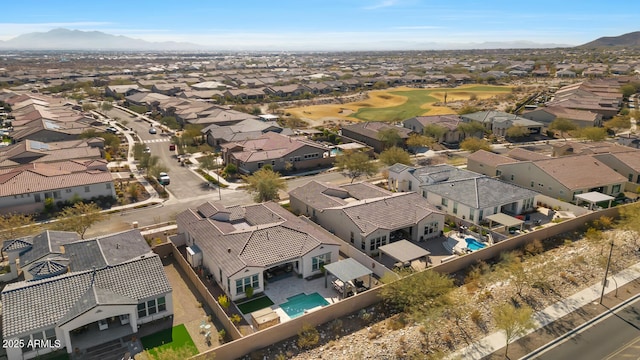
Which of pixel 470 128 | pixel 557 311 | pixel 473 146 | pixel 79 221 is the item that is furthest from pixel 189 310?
pixel 470 128

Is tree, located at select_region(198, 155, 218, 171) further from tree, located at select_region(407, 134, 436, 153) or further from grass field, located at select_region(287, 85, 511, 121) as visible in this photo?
grass field, located at select_region(287, 85, 511, 121)

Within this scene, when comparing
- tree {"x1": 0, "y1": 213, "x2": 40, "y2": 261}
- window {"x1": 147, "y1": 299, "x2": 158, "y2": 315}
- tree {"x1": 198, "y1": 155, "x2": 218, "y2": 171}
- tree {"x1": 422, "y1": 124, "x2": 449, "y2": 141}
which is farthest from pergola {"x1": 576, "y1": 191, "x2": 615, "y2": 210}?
tree {"x1": 0, "y1": 213, "x2": 40, "y2": 261}

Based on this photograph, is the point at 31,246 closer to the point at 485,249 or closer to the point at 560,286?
the point at 485,249

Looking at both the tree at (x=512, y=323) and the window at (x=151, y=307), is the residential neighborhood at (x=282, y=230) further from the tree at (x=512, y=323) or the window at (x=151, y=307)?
the tree at (x=512, y=323)

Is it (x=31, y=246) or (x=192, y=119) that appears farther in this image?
(x=192, y=119)

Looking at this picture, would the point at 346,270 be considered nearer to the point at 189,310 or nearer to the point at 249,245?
the point at 249,245

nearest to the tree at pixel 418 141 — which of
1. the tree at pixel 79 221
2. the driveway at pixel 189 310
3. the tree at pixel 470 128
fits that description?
the tree at pixel 470 128

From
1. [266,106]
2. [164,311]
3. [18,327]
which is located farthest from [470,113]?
[18,327]
